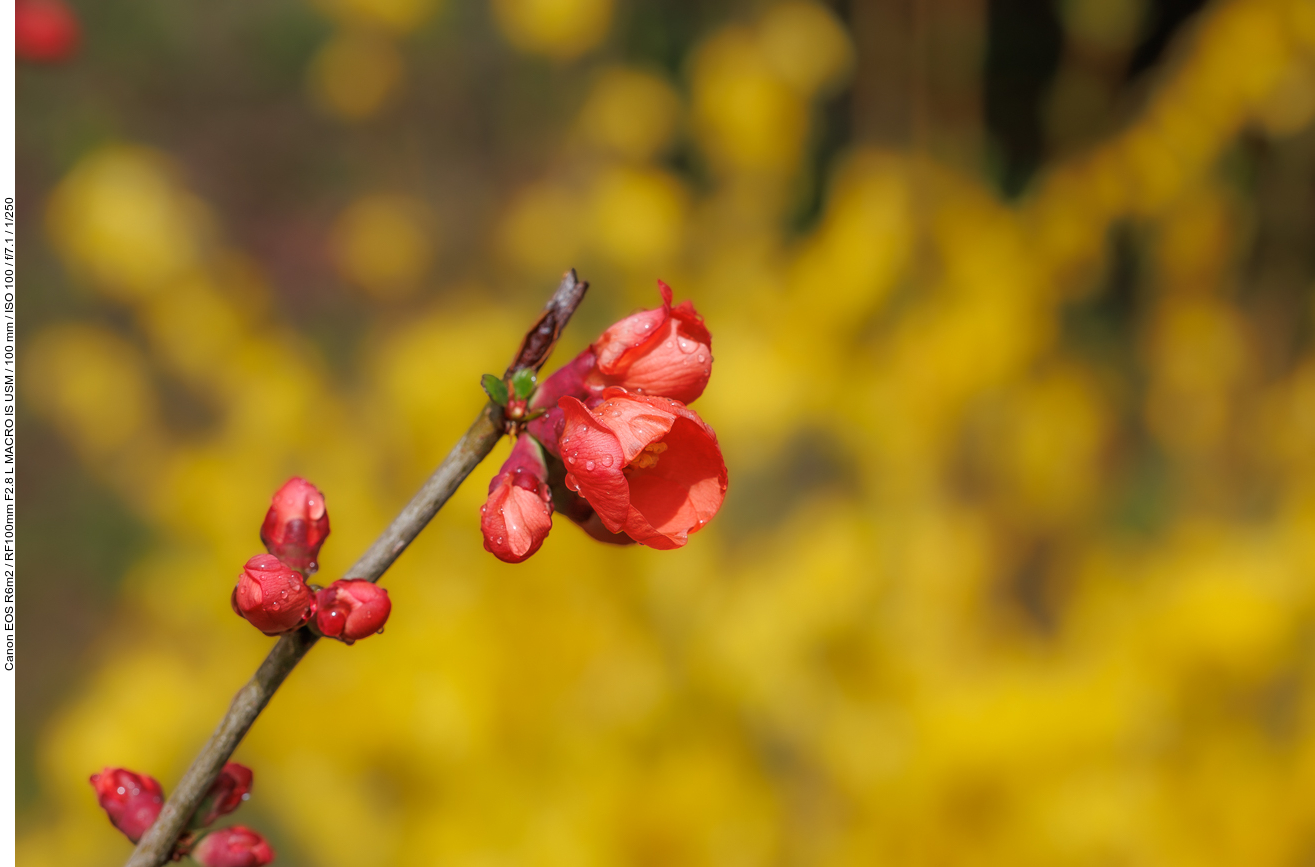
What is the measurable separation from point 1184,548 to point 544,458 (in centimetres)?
117

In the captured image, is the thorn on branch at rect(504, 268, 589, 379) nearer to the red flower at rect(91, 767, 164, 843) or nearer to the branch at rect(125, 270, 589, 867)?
the branch at rect(125, 270, 589, 867)

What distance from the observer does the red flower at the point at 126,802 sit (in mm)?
415

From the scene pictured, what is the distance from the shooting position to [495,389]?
36 cm

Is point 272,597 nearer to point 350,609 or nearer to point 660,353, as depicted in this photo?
point 350,609

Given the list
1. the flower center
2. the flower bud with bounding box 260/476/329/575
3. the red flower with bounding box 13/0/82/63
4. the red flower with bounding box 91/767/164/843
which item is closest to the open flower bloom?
the flower center

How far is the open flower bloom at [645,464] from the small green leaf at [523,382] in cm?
1

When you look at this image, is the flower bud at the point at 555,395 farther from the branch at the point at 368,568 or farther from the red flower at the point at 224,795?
the red flower at the point at 224,795

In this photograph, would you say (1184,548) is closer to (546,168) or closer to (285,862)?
(546,168)

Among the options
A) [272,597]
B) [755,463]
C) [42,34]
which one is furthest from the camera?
[755,463]

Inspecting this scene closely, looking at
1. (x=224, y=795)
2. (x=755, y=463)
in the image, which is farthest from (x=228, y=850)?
(x=755, y=463)

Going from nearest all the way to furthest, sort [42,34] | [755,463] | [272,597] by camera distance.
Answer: [272,597] → [42,34] → [755,463]

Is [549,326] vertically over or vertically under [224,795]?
over

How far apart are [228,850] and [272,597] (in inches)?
5.1

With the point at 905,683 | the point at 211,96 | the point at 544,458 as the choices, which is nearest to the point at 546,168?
the point at 905,683
